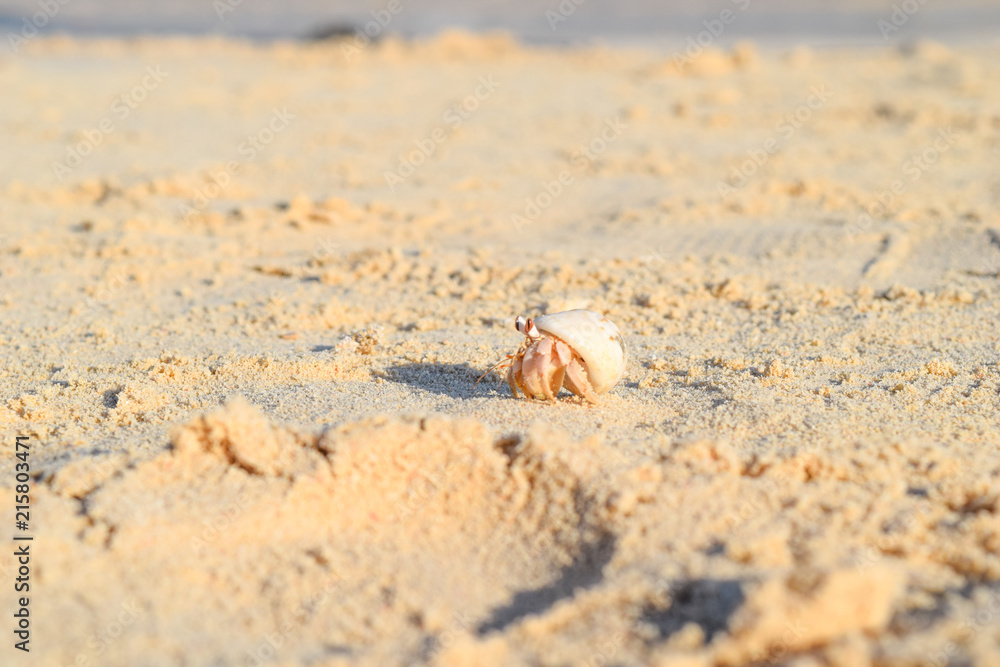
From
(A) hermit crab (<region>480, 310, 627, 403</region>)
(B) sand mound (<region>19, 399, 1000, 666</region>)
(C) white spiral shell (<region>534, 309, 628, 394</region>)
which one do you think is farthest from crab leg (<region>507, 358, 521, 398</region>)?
(B) sand mound (<region>19, 399, 1000, 666</region>)

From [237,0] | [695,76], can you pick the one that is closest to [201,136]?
[695,76]

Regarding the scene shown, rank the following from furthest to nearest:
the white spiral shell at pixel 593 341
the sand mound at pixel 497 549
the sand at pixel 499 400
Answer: the white spiral shell at pixel 593 341 → the sand at pixel 499 400 → the sand mound at pixel 497 549

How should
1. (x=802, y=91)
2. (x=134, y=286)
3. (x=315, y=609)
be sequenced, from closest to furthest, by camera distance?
(x=315, y=609) < (x=134, y=286) < (x=802, y=91)

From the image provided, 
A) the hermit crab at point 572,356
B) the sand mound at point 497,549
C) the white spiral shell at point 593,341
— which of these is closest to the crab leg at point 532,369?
the hermit crab at point 572,356

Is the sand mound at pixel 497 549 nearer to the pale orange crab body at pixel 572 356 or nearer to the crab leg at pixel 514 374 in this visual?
the pale orange crab body at pixel 572 356

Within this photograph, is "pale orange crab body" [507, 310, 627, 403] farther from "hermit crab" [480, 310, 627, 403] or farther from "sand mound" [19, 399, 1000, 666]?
"sand mound" [19, 399, 1000, 666]

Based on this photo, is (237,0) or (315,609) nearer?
(315,609)

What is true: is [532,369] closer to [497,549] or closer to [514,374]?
[514,374]

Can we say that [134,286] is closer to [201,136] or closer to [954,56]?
[201,136]
